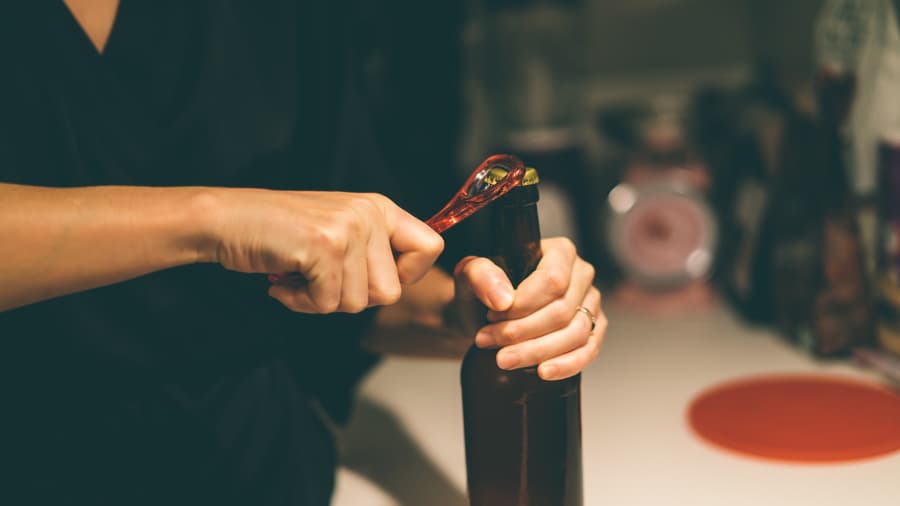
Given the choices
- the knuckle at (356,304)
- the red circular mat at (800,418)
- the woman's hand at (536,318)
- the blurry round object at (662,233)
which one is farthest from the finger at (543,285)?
the blurry round object at (662,233)

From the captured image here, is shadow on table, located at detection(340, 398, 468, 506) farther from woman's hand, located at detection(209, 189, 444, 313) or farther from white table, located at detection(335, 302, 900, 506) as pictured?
woman's hand, located at detection(209, 189, 444, 313)

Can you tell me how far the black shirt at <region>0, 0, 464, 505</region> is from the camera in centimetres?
67

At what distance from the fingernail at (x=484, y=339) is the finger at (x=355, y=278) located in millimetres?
104

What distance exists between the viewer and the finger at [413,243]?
577 mm

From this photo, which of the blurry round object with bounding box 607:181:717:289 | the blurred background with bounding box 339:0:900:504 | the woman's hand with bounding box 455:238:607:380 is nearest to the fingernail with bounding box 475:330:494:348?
the woman's hand with bounding box 455:238:607:380

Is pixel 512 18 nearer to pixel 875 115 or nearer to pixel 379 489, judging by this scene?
pixel 875 115

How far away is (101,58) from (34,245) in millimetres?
222

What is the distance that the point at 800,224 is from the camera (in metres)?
1.04

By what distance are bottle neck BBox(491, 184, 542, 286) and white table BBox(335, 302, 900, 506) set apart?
0.81 feet

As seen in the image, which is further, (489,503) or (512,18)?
(512,18)

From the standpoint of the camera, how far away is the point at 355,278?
0.54 m

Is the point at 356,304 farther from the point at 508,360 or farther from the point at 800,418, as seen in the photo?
the point at 800,418

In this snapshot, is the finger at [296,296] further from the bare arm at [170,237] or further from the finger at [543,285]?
the finger at [543,285]

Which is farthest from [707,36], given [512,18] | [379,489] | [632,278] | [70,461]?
[70,461]
